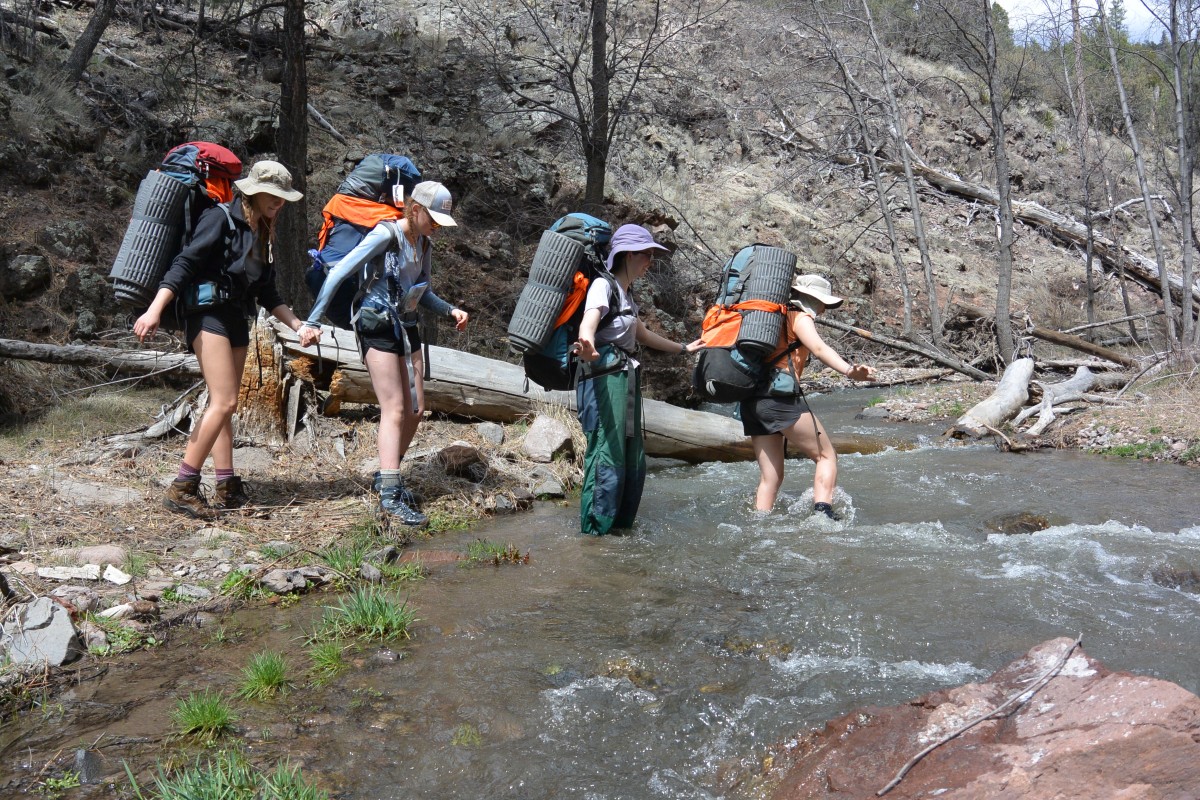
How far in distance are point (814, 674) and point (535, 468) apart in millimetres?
4179

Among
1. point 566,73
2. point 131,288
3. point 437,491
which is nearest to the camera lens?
point 131,288

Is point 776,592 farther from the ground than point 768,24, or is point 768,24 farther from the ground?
point 768,24

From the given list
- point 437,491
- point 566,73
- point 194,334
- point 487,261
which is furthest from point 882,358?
point 194,334

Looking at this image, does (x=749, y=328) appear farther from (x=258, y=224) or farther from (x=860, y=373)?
(x=258, y=224)

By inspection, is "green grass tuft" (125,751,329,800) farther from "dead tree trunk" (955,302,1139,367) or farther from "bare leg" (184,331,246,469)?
"dead tree trunk" (955,302,1139,367)

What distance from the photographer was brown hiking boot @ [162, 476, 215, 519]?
5.28m

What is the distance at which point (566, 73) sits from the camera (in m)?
10.7

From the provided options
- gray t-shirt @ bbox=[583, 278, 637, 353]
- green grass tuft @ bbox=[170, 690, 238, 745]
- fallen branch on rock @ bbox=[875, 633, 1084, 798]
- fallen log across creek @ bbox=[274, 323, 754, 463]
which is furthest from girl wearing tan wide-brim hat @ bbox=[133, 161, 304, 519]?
fallen branch on rock @ bbox=[875, 633, 1084, 798]

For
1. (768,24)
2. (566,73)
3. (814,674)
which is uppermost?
(768,24)

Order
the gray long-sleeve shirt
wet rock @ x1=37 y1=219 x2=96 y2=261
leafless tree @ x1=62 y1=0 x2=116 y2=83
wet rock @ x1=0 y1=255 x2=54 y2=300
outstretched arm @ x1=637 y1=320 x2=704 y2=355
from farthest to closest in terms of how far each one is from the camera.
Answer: leafless tree @ x1=62 y1=0 x2=116 y2=83 < wet rock @ x1=37 y1=219 x2=96 y2=261 < wet rock @ x1=0 y1=255 x2=54 y2=300 < outstretched arm @ x1=637 y1=320 x2=704 y2=355 < the gray long-sleeve shirt

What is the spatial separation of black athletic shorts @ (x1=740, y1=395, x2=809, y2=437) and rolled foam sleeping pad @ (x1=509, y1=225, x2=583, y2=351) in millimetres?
1599

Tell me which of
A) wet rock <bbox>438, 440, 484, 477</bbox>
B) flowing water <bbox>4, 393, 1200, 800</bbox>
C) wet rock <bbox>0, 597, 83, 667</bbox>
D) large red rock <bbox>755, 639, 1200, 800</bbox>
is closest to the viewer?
large red rock <bbox>755, 639, 1200, 800</bbox>

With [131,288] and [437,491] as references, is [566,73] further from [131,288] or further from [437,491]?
[131,288]

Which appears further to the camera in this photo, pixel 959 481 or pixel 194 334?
pixel 959 481
